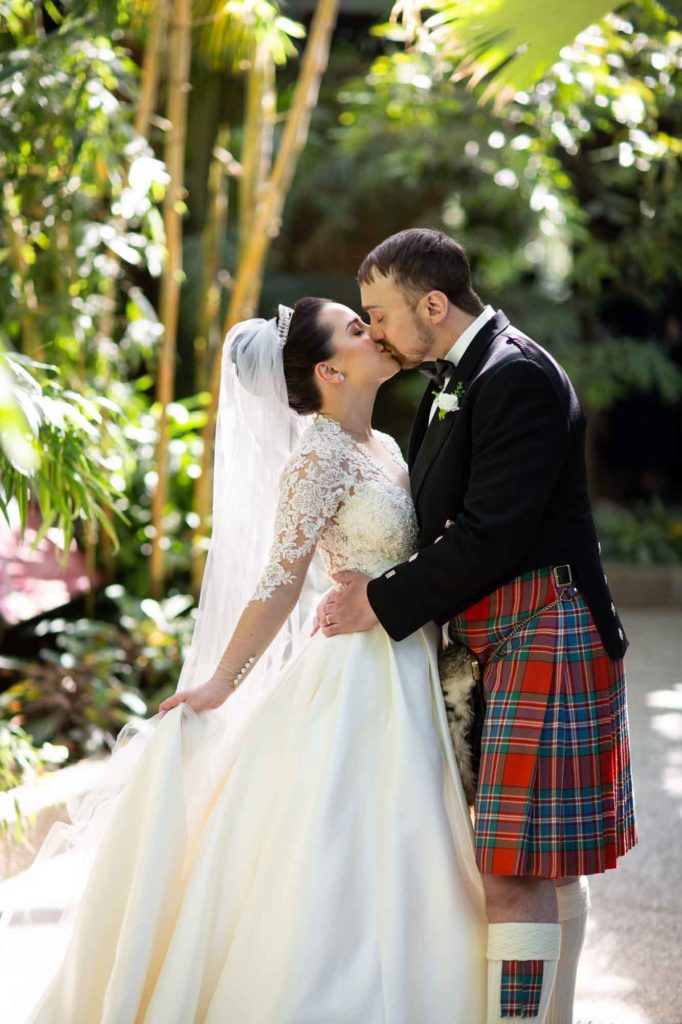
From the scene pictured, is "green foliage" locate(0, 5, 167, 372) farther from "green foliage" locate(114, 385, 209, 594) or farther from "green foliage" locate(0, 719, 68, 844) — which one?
"green foliage" locate(0, 719, 68, 844)

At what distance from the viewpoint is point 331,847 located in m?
2.14

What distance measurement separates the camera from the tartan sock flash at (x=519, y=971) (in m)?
2.07

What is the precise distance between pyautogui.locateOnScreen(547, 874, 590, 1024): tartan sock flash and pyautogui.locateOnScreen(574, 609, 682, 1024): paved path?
0.28m

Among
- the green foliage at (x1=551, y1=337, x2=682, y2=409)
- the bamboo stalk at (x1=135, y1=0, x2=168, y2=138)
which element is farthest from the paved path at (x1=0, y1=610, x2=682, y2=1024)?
the green foliage at (x1=551, y1=337, x2=682, y2=409)

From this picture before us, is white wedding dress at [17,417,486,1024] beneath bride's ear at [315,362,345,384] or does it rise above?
beneath

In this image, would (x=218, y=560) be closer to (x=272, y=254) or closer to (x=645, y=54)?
(x=645, y=54)

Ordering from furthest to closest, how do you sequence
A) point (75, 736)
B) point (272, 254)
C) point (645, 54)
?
point (272, 254) < point (645, 54) < point (75, 736)

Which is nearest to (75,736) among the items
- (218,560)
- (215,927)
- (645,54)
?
(218,560)

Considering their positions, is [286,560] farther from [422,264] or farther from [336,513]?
[422,264]

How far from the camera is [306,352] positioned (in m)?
2.50

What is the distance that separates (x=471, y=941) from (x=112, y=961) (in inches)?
25.7

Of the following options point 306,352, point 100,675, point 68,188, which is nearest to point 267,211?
point 68,188

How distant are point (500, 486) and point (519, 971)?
32.4 inches

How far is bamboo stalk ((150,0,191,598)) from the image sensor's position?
4.55m
